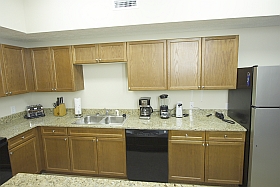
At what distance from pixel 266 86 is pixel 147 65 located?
1.55 meters

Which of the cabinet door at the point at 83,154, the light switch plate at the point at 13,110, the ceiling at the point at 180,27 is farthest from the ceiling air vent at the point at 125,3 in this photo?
the light switch plate at the point at 13,110

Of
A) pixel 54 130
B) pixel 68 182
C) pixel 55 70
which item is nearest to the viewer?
pixel 68 182

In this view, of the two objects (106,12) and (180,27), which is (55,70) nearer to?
(106,12)

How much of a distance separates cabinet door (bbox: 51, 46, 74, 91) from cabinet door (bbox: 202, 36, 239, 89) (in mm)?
2158

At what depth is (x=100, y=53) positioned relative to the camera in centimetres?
265

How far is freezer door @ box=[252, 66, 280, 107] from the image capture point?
6.23ft

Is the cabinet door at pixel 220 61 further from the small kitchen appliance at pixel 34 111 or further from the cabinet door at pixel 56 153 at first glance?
the small kitchen appliance at pixel 34 111

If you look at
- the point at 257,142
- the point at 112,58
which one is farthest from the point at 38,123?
the point at 257,142

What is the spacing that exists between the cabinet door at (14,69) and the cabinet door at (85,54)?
2.92 feet

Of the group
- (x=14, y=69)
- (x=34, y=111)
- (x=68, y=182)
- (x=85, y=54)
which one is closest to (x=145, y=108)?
(x=85, y=54)

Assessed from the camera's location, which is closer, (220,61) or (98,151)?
(220,61)

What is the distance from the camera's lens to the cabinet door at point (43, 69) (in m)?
2.82

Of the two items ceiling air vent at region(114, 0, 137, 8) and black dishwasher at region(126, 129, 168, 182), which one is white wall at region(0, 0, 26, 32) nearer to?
ceiling air vent at region(114, 0, 137, 8)

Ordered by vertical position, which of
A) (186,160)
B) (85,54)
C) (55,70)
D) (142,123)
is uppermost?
(85,54)
